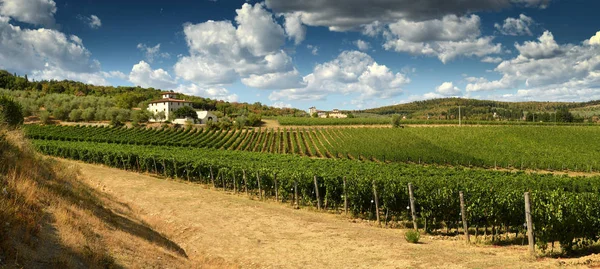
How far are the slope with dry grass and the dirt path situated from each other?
2.94 m

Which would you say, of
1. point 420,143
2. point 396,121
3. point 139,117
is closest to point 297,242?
point 420,143

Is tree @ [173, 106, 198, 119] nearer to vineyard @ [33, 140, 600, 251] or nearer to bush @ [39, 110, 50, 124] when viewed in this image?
bush @ [39, 110, 50, 124]

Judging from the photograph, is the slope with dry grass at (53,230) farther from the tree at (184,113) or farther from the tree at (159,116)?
the tree at (159,116)

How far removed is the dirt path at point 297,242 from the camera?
12328 millimetres

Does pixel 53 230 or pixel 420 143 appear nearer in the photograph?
pixel 53 230

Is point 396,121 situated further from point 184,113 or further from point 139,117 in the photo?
point 139,117

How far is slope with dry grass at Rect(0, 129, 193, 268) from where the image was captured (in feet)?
23.9

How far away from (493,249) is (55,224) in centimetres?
1560

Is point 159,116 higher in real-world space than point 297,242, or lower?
higher

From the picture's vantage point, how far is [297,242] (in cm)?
1551

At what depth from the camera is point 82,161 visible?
1949 inches

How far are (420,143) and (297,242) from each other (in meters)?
64.3

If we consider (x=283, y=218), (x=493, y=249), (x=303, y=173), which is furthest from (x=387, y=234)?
(x=303, y=173)

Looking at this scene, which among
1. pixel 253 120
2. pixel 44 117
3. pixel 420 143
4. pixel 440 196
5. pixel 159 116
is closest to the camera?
pixel 440 196
